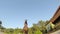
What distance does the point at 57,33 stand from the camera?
21.4 m

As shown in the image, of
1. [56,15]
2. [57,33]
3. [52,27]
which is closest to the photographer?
[57,33]

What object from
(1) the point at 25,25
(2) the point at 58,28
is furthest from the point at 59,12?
(1) the point at 25,25

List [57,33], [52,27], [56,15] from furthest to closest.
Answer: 1. [56,15]
2. [52,27]
3. [57,33]

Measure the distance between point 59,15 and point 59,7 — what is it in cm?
152

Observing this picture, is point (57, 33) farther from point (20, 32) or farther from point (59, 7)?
point (20, 32)

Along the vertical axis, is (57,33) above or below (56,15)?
below

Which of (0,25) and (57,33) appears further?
(0,25)

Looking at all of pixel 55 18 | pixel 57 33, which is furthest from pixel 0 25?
pixel 57 33

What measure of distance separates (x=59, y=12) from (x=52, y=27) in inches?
121

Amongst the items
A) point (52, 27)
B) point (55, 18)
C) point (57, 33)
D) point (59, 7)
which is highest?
point (59, 7)

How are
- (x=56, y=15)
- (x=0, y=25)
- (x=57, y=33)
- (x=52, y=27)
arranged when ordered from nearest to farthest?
(x=57, y=33), (x=52, y=27), (x=56, y=15), (x=0, y=25)

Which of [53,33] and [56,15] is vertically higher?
[56,15]

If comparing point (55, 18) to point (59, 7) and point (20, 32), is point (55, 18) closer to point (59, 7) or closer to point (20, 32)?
point (59, 7)

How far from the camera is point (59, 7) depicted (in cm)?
2520
